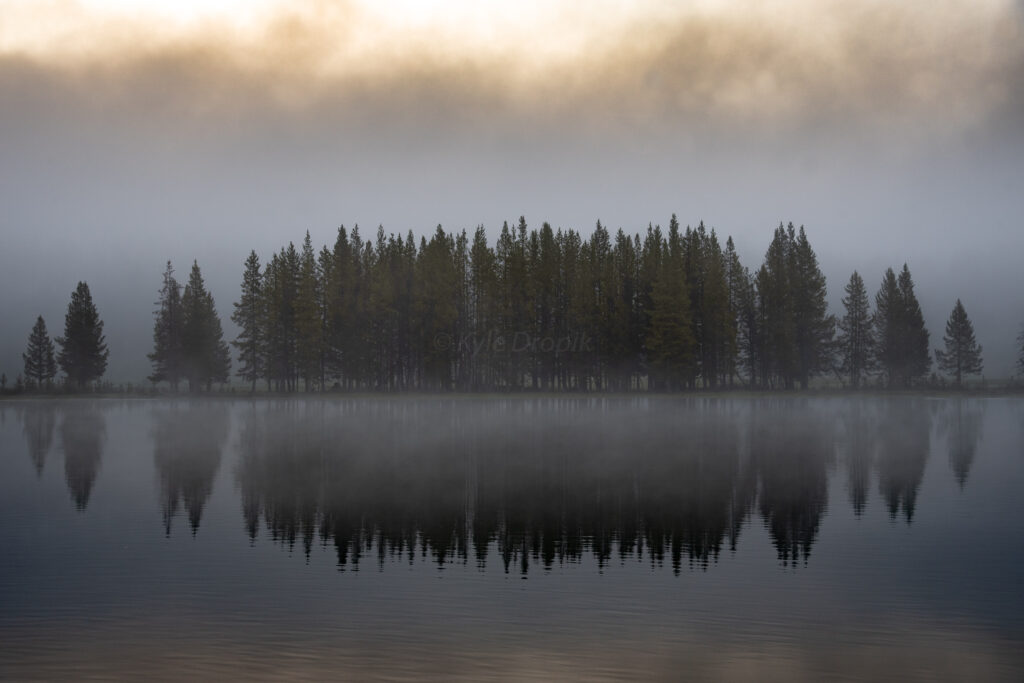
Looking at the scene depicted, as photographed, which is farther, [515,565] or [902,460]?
[902,460]

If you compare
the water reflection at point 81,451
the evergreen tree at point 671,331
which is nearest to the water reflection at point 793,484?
the water reflection at point 81,451

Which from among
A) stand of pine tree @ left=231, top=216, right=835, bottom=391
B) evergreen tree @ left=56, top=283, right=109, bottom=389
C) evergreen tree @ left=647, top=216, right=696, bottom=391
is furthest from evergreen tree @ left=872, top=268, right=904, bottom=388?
evergreen tree @ left=56, top=283, right=109, bottom=389

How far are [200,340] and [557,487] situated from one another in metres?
111

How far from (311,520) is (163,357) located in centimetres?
11730

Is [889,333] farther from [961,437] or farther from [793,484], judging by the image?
[793,484]

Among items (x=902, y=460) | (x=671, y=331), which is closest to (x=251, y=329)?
(x=671, y=331)

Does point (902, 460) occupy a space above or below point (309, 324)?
below

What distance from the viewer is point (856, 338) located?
5374 inches

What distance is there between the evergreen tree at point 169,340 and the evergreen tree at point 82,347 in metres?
8.52

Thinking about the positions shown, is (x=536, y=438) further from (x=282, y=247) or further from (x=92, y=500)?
(x=282, y=247)

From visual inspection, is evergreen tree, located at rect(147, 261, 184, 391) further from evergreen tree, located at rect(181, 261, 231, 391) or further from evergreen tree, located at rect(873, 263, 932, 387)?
evergreen tree, located at rect(873, 263, 932, 387)

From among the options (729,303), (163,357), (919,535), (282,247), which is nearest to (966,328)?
(729,303)

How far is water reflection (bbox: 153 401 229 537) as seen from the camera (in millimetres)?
27031

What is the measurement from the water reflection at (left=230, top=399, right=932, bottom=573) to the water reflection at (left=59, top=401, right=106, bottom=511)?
16.7 ft
